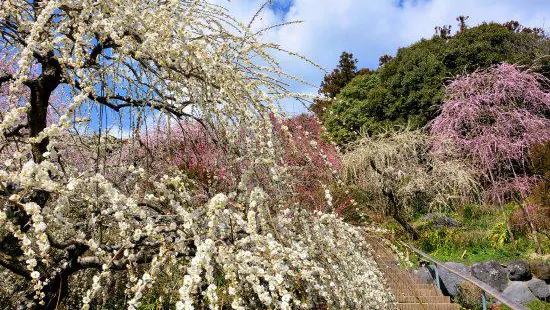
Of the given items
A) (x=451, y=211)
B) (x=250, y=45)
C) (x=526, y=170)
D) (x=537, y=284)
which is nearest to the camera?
(x=250, y=45)

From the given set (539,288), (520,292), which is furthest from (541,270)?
(520,292)

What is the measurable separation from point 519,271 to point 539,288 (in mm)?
359

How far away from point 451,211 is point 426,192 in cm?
77

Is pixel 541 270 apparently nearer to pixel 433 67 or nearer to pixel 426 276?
pixel 426 276

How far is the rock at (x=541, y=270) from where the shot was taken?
7.45m

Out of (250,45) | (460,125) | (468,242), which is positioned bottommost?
(468,242)

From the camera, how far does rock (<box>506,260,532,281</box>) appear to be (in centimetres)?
757

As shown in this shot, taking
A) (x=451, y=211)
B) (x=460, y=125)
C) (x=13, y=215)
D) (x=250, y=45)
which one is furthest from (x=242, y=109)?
(x=460, y=125)

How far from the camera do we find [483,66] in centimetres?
1418

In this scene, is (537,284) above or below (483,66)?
below

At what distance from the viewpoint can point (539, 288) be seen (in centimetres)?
745

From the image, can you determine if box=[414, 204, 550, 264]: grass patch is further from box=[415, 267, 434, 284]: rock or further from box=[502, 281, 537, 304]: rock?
box=[502, 281, 537, 304]: rock

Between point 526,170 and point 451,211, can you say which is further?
point 526,170

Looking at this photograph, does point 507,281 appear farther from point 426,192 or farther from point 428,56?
point 428,56
